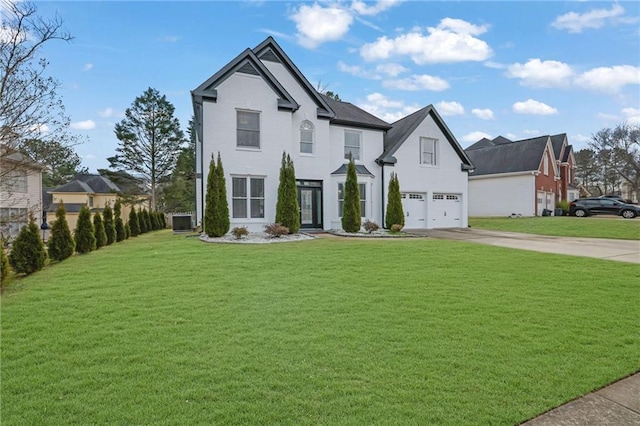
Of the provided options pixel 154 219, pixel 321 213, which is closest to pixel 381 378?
pixel 321 213

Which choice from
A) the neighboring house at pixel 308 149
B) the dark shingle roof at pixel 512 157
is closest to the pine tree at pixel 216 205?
the neighboring house at pixel 308 149

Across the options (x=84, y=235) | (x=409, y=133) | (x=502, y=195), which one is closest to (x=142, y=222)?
(x=84, y=235)

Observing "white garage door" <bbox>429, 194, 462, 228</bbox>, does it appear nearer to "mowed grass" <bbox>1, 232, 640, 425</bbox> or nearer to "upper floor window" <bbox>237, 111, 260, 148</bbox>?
"upper floor window" <bbox>237, 111, 260, 148</bbox>

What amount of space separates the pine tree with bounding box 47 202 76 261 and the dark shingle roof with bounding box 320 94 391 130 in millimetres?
12239

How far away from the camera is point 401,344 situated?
13.4 feet

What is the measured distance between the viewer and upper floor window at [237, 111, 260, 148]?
51.6 feet

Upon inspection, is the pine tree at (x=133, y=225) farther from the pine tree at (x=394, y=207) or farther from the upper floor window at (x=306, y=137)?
the pine tree at (x=394, y=207)

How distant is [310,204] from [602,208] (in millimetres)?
25006

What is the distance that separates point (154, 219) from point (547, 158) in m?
33.1

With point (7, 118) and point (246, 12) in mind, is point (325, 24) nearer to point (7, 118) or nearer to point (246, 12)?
point (246, 12)

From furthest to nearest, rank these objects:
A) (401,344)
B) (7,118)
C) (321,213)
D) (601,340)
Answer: (321,213)
(7,118)
(601,340)
(401,344)

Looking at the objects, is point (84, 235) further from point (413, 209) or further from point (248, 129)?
point (413, 209)

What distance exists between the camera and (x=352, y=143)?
19.0m

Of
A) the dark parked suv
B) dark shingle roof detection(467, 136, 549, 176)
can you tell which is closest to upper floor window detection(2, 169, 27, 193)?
dark shingle roof detection(467, 136, 549, 176)
